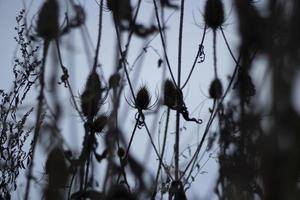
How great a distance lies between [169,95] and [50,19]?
138 cm

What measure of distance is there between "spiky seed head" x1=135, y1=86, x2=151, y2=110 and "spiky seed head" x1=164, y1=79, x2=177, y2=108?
128 mm

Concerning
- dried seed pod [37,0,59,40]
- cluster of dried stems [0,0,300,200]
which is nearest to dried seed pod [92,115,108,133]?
cluster of dried stems [0,0,300,200]

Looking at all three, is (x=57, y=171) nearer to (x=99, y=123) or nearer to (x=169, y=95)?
(x=99, y=123)

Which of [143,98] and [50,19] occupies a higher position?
[143,98]

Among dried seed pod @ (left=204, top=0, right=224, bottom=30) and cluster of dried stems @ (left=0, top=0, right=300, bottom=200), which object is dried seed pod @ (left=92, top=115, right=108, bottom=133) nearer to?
cluster of dried stems @ (left=0, top=0, right=300, bottom=200)

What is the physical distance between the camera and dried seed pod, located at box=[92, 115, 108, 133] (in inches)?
93.4

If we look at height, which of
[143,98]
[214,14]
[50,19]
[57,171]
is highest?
[214,14]

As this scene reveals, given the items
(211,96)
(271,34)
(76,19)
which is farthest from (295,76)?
(211,96)

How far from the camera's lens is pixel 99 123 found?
7.89 ft

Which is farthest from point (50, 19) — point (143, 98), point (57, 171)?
point (143, 98)

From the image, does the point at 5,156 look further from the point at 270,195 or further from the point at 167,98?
the point at 270,195

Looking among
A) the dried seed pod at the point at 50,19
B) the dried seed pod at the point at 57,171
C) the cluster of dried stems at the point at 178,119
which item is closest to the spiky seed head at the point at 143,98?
the cluster of dried stems at the point at 178,119

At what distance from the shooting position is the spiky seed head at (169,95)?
8.91 ft

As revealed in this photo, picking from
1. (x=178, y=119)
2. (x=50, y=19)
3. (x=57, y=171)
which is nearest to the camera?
(x=57, y=171)
